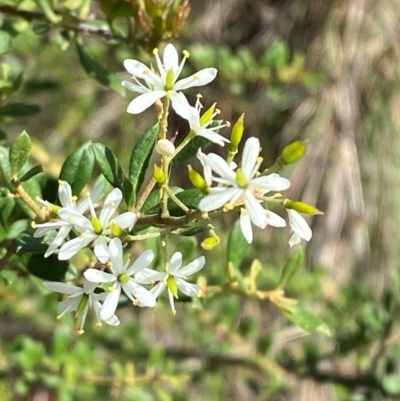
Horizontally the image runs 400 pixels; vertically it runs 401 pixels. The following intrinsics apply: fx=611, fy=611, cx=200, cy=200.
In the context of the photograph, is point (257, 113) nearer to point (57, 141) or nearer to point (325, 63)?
point (325, 63)

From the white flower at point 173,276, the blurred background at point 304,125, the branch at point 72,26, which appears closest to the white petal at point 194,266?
the white flower at point 173,276

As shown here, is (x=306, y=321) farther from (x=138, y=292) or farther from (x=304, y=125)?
(x=304, y=125)

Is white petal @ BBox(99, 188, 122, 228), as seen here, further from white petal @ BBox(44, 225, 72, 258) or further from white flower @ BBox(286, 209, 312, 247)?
white flower @ BBox(286, 209, 312, 247)

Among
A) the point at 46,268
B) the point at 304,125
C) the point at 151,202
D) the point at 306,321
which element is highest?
the point at 151,202

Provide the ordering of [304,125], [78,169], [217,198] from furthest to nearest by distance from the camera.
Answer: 1. [304,125]
2. [78,169]
3. [217,198]

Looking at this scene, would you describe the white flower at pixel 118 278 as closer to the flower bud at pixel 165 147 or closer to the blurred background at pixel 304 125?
the flower bud at pixel 165 147

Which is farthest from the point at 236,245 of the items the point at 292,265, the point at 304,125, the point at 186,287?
the point at 304,125

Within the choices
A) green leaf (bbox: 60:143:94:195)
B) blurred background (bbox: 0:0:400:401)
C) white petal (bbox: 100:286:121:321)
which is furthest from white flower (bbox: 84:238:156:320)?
blurred background (bbox: 0:0:400:401)
